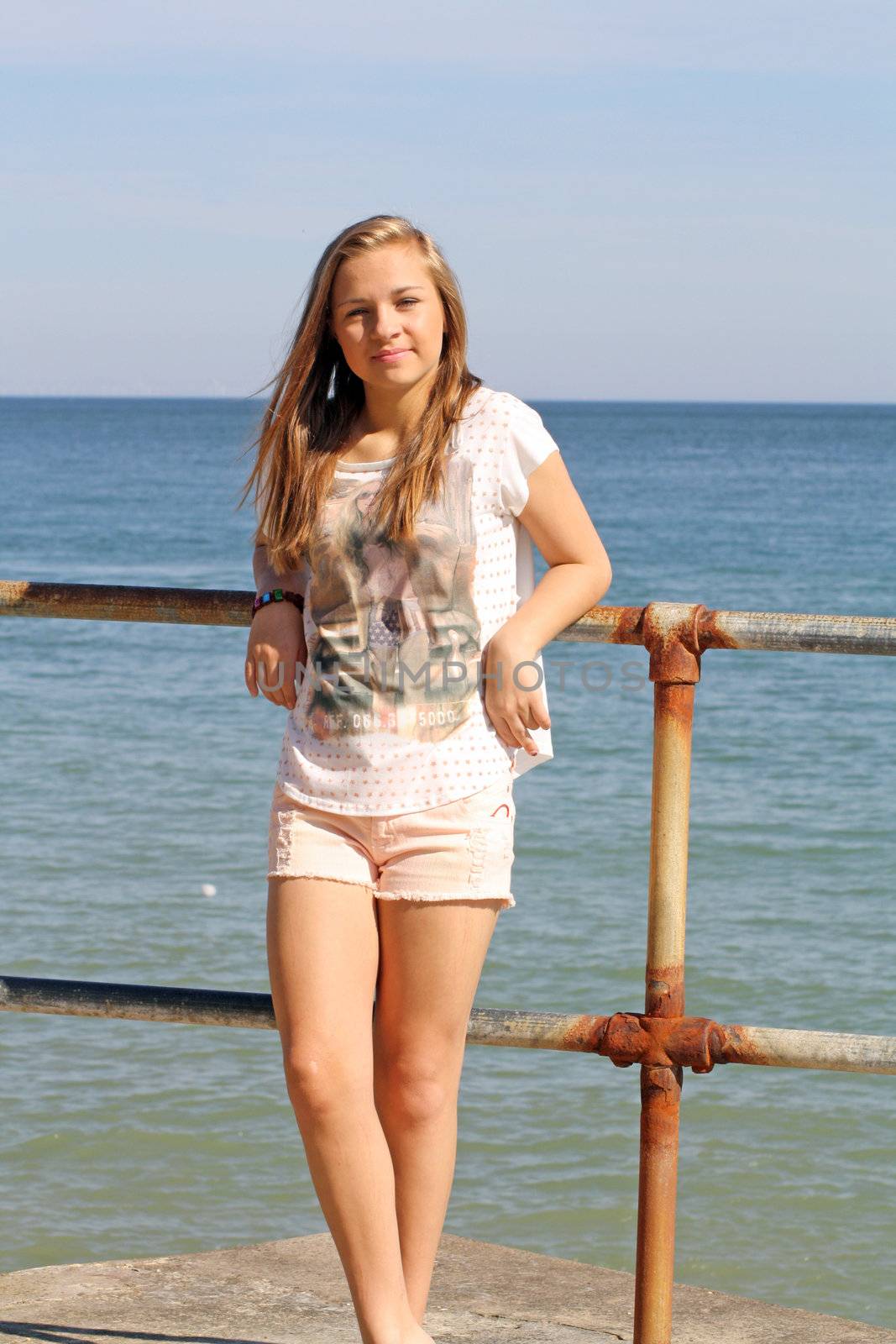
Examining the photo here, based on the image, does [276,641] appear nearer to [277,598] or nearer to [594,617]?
[277,598]

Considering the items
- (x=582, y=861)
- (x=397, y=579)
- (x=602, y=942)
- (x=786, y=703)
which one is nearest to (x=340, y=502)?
(x=397, y=579)

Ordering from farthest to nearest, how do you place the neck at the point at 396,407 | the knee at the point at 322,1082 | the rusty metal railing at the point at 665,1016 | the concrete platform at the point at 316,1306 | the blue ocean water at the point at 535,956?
the blue ocean water at the point at 535,956, the concrete platform at the point at 316,1306, the neck at the point at 396,407, the rusty metal railing at the point at 665,1016, the knee at the point at 322,1082

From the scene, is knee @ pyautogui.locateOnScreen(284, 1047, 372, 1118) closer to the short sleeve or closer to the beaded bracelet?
the beaded bracelet

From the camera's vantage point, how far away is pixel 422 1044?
1.97 meters

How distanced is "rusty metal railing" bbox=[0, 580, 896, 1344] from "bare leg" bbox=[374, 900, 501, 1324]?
4.2 inches

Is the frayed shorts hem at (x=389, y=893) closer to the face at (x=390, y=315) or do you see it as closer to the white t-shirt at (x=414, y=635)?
the white t-shirt at (x=414, y=635)

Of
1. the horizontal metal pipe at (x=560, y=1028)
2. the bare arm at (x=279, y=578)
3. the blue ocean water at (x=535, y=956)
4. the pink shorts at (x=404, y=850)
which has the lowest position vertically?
the blue ocean water at (x=535, y=956)

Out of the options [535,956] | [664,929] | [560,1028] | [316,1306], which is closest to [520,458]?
[664,929]

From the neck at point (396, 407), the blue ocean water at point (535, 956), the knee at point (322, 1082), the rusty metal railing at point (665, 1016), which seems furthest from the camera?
the blue ocean water at point (535, 956)

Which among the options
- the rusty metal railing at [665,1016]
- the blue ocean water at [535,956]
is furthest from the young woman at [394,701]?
the blue ocean water at [535,956]

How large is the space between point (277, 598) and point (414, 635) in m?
0.21

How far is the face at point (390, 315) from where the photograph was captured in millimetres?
2072

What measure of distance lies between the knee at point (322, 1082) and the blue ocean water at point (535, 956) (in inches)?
26.6

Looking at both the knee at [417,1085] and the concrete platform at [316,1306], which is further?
the concrete platform at [316,1306]
